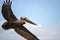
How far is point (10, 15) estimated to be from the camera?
1200 cm

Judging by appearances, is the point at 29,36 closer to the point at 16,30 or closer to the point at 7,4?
the point at 16,30

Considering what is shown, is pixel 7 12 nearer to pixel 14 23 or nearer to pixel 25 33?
pixel 14 23

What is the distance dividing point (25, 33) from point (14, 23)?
96cm

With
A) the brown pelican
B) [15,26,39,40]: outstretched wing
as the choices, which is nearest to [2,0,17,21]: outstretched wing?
the brown pelican

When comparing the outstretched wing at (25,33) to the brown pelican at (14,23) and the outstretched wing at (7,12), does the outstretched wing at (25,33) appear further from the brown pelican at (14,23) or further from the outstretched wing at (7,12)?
the outstretched wing at (7,12)

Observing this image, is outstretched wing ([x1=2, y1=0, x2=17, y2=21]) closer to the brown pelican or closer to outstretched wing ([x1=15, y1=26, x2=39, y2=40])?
the brown pelican

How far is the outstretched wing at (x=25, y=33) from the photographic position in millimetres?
12156

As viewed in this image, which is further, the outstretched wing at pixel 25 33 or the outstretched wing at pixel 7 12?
the outstretched wing at pixel 25 33

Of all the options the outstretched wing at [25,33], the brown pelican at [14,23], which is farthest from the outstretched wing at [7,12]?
the outstretched wing at [25,33]

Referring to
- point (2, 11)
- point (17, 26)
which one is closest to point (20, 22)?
point (17, 26)

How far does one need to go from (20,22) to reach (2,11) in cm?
114

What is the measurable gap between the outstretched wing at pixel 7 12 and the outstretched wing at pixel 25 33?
77 cm

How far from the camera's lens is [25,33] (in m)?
12.3

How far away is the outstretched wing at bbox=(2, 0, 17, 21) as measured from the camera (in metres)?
11.9
